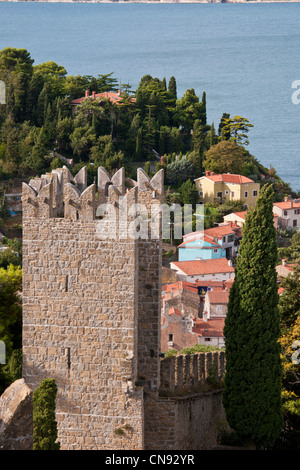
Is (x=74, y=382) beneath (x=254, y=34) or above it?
beneath

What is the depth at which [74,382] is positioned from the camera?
13.5m

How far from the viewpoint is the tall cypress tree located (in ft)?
47.0

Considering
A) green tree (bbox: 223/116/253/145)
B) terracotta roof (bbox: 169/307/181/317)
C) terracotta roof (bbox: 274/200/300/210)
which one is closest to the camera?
terracotta roof (bbox: 169/307/181/317)

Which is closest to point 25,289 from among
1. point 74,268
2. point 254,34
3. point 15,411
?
point 74,268

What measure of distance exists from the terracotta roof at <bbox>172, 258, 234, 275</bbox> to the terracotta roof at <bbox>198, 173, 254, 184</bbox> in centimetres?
1359

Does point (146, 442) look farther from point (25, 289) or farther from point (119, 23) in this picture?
point (119, 23)

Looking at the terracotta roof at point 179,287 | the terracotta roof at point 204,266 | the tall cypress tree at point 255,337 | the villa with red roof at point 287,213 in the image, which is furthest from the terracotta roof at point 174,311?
the villa with red roof at point 287,213

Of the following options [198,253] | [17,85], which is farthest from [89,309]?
[17,85]

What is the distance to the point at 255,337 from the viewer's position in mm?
14359

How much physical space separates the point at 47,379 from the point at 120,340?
45.0 inches

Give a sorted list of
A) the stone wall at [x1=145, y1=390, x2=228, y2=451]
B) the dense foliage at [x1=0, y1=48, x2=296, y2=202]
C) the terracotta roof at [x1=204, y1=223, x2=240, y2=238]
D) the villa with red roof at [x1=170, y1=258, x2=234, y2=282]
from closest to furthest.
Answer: the stone wall at [x1=145, y1=390, x2=228, y2=451]
the villa with red roof at [x1=170, y1=258, x2=234, y2=282]
the terracotta roof at [x1=204, y1=223, x2=240, y2=238]
the dense foliage at [x1=0, y1=48, x2=296, y2=202]

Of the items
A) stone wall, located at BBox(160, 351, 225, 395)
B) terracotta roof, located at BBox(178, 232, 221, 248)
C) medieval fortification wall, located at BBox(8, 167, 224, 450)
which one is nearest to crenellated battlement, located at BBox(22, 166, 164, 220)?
medieval fortification wall, located at BBox(8, 167, 224, 450)

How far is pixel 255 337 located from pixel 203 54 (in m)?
131

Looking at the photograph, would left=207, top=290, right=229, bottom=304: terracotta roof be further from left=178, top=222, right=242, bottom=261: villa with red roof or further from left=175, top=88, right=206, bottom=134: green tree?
left=175, top=88, right=206, bottom=134: green tree
